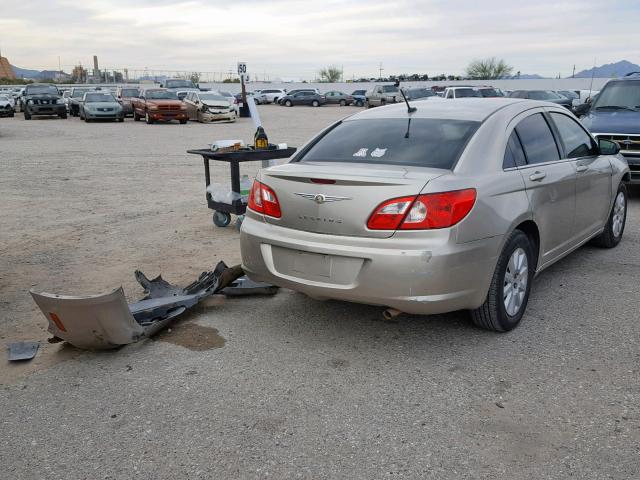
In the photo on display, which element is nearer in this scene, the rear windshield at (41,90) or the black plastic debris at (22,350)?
the black plastic debris at (22,350)

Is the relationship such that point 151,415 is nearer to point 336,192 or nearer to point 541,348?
point 336,192

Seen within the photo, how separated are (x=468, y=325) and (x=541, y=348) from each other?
56 cm

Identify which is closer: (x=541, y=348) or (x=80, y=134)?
(x=541, y=348)

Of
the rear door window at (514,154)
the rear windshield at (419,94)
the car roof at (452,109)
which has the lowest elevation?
the rear windshield at (419,94)

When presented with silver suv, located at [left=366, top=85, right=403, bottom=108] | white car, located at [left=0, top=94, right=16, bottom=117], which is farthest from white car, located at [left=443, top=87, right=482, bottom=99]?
white car, located at [left=0, top=94, right=16, bottom=117]

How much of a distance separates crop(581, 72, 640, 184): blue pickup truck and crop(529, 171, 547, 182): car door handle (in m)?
5.19

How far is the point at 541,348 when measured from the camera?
4.26 metres

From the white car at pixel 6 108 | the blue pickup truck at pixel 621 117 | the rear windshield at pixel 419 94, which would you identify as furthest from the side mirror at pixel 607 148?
the white car at pixel 6 108

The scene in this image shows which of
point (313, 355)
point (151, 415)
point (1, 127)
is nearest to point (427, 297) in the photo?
point (313, 355)

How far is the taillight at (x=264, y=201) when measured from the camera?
443 centimetres

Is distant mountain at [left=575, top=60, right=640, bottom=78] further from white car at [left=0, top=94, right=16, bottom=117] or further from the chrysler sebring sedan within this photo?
white car at [left=0, top=94, right=16, bottom=117]

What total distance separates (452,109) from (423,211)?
1.41m

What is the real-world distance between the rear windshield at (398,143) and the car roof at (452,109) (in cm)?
9

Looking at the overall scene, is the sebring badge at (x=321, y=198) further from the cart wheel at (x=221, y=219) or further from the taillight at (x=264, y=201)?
the cart wheel at (x=221, y=219)
